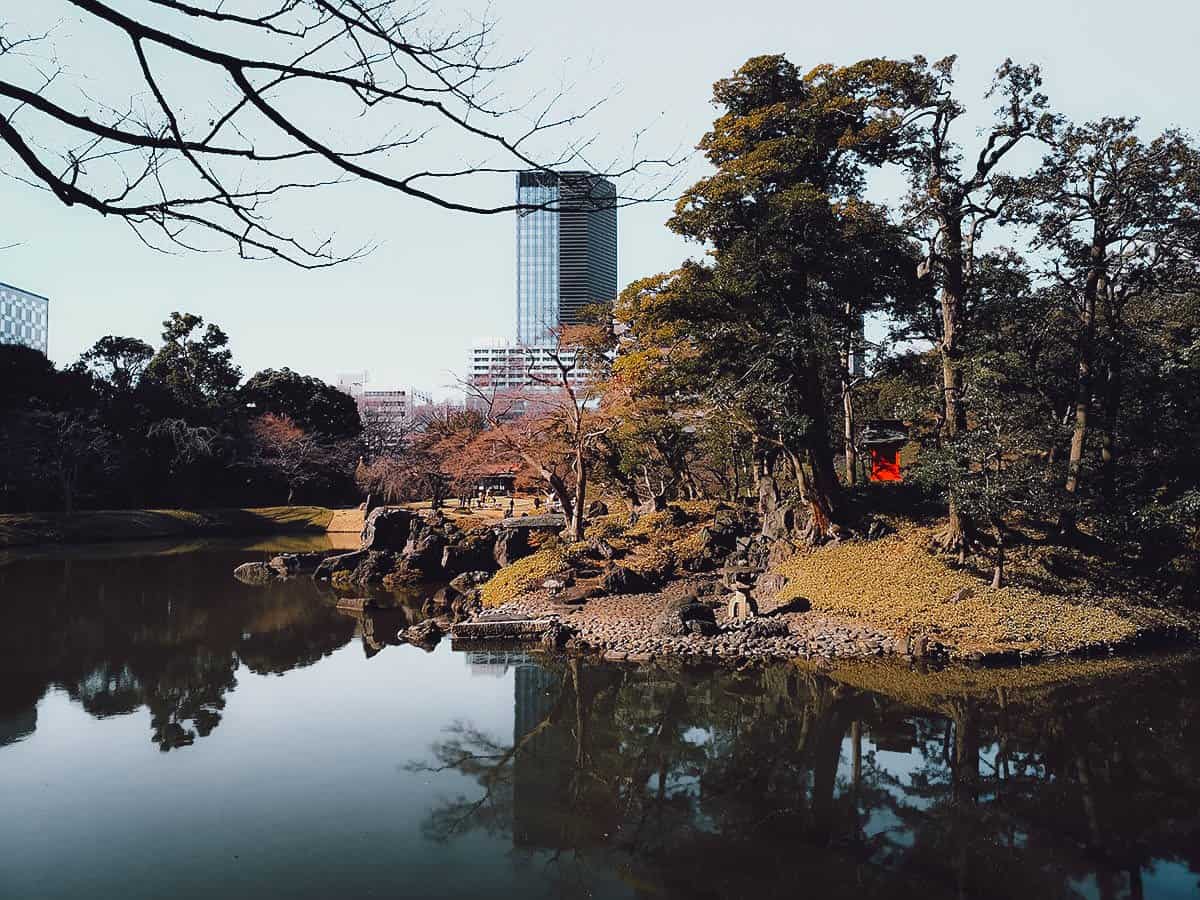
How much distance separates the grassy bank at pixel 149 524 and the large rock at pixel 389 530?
46.1 ft

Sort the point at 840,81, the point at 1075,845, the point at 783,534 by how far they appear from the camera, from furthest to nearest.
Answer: the point at 783,534, the point at 840,81, the point at 1075,845

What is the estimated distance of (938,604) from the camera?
447 inches

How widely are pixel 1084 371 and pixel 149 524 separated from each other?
30.8 metres

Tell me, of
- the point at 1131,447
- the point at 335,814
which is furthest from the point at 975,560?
the point at 335,814

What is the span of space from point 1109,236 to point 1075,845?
30.7 feet

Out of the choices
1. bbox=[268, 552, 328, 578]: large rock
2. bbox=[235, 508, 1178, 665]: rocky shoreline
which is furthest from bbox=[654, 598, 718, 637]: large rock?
bbox=[268, 552, 328, 578]: large rock

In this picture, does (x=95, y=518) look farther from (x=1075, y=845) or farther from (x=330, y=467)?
(x=1075, y=845)

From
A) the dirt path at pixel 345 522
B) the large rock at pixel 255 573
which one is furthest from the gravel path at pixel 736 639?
the dirt path at pixel 345 522

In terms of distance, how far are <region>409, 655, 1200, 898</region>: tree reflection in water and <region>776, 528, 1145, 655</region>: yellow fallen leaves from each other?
747 mm

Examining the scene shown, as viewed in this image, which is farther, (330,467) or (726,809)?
(330,467)

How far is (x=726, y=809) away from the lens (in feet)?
20.6

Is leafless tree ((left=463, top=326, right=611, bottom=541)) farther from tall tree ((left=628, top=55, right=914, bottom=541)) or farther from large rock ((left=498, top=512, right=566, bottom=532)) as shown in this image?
tall tree ((left=628, top=55, right=914, bottom=541))

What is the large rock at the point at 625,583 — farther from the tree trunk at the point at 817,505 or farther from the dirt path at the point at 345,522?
the dirt path at the point at 345,522

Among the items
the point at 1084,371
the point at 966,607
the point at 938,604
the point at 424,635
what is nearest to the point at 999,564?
the point at 966,607
